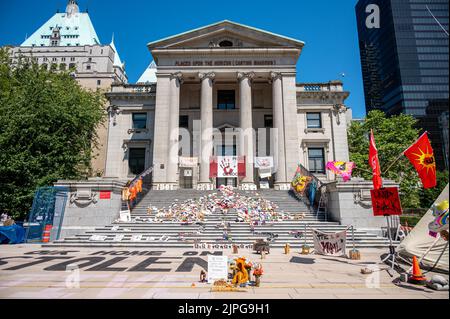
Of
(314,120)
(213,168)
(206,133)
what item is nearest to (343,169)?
(213,168)

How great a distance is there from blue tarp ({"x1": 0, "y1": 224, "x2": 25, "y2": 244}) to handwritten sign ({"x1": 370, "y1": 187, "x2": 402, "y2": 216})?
19270 millimetres

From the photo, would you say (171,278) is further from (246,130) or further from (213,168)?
(246,130)

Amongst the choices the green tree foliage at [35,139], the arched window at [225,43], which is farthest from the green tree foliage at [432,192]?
the green tree foliage at [35,139]

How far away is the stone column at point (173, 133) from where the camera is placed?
86.8ft

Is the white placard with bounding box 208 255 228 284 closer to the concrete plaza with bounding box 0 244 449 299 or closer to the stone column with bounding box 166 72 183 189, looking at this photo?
the concrete plaza with bounding box 0 244 449 299

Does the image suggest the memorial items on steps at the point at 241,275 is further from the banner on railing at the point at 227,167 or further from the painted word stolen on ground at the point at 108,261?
the banner on railing at the point at 227,167

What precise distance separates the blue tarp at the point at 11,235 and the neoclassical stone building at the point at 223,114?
12122mm

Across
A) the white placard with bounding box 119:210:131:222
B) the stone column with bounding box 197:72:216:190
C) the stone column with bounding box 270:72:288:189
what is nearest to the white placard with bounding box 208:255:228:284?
the white placard with bounding box 119:210:131:222

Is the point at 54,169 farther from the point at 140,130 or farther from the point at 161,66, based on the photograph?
the point at 161,66

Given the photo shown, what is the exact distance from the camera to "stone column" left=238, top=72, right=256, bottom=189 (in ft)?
86.2

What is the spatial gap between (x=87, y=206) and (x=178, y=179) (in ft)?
37.5

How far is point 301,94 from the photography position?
30891mm
